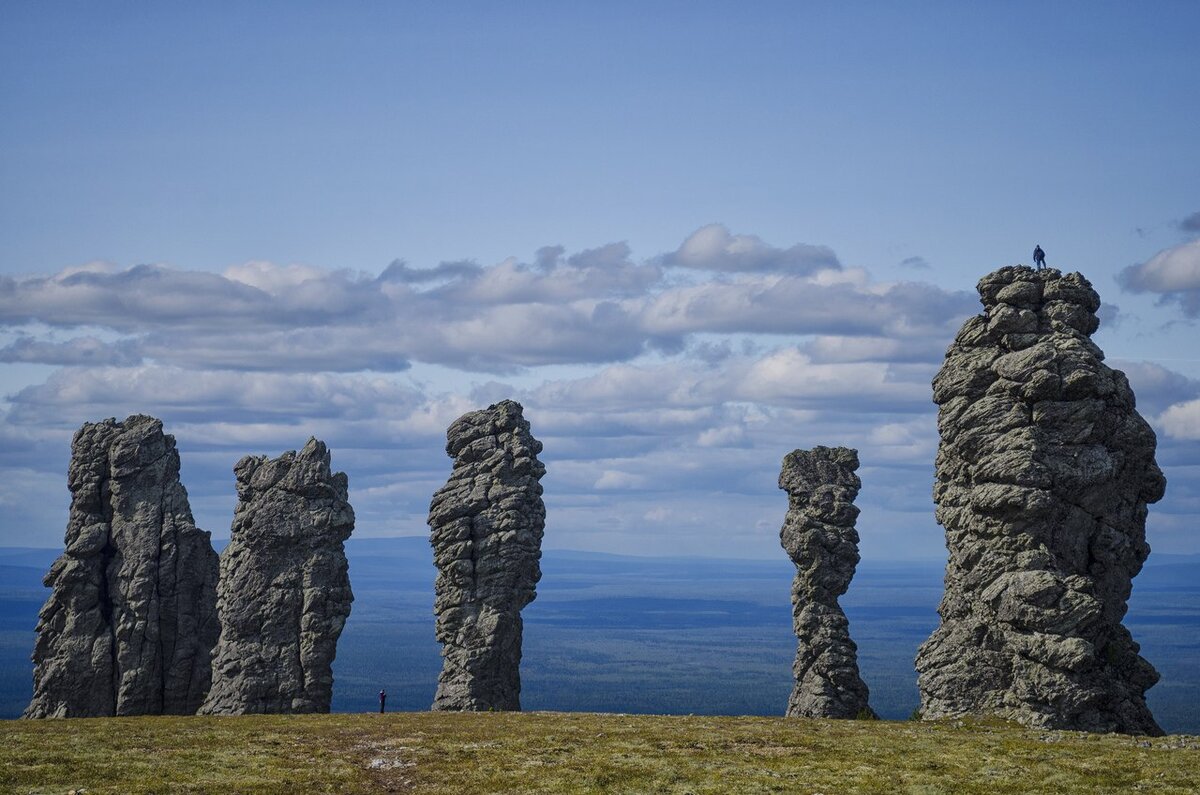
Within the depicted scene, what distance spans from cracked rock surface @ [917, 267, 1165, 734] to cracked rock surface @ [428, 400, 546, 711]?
2829 centimetres

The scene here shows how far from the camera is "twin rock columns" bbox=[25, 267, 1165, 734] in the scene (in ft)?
250

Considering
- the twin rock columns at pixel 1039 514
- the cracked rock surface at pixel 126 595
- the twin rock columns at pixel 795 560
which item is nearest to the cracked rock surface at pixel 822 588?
the twin rock columns at pixel 795 560

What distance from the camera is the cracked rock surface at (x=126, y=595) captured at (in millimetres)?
97562

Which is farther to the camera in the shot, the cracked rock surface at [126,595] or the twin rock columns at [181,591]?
the cracked rock surface at [126,595]

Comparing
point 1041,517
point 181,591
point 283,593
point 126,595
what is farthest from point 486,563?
point 1041,517

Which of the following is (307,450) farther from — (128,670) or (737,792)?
(737,792)

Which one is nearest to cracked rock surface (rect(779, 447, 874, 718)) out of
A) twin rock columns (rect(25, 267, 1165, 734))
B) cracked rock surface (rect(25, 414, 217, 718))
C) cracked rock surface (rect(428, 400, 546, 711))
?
twin rock columns (rect(25, 267, 1165, 734))

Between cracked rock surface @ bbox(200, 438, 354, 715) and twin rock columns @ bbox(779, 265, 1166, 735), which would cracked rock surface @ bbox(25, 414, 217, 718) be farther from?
twin rock columns @ bbox(779, 265, 1166, 735)

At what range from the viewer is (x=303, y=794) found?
5806 centimetres

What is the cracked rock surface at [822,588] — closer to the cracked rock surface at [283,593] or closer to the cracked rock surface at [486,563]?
the cracked rock surface at [486,563]

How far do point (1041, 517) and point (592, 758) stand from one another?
29.2m

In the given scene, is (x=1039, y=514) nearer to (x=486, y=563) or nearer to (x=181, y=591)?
(x=486, y=563)

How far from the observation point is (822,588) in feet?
303

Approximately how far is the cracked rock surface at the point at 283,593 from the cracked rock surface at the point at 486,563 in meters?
7.25
